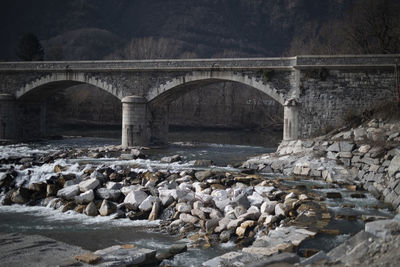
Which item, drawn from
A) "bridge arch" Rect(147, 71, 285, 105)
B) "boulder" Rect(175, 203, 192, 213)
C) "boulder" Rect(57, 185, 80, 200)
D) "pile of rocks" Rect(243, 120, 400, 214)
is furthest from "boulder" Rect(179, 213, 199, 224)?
"bridge arch" Rect(147, 71, 285, 105)

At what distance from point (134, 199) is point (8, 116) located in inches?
766

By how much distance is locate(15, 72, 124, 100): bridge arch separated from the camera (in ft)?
79.1

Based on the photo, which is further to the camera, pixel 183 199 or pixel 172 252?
pixel 183 199

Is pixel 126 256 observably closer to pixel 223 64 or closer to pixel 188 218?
pixel 188 218

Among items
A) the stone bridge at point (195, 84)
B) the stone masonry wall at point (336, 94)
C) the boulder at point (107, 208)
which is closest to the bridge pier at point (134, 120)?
the stone bridge at point (195, 84)

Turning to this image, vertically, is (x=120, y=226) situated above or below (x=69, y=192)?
below

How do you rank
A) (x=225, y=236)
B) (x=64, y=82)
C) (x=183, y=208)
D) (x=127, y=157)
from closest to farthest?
(x=225, y=236) < (x=183, y=208) < (x=127, y=157) < (x=64, y=82)

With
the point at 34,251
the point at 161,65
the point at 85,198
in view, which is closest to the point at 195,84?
the point at 161,65

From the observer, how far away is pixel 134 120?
23.2 metres

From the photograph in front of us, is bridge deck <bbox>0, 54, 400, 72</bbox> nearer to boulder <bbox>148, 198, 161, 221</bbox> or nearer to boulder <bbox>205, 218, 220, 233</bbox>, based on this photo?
boulder <bbox>148, 198, 161, 221</bbox>

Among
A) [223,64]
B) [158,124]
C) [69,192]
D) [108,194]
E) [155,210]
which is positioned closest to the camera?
[155,210]

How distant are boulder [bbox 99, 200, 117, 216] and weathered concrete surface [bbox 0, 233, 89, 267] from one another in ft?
7.17

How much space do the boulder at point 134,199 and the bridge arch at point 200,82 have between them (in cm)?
999

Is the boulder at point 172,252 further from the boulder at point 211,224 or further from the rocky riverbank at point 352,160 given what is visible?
the rocky riverbank at point 352,160
